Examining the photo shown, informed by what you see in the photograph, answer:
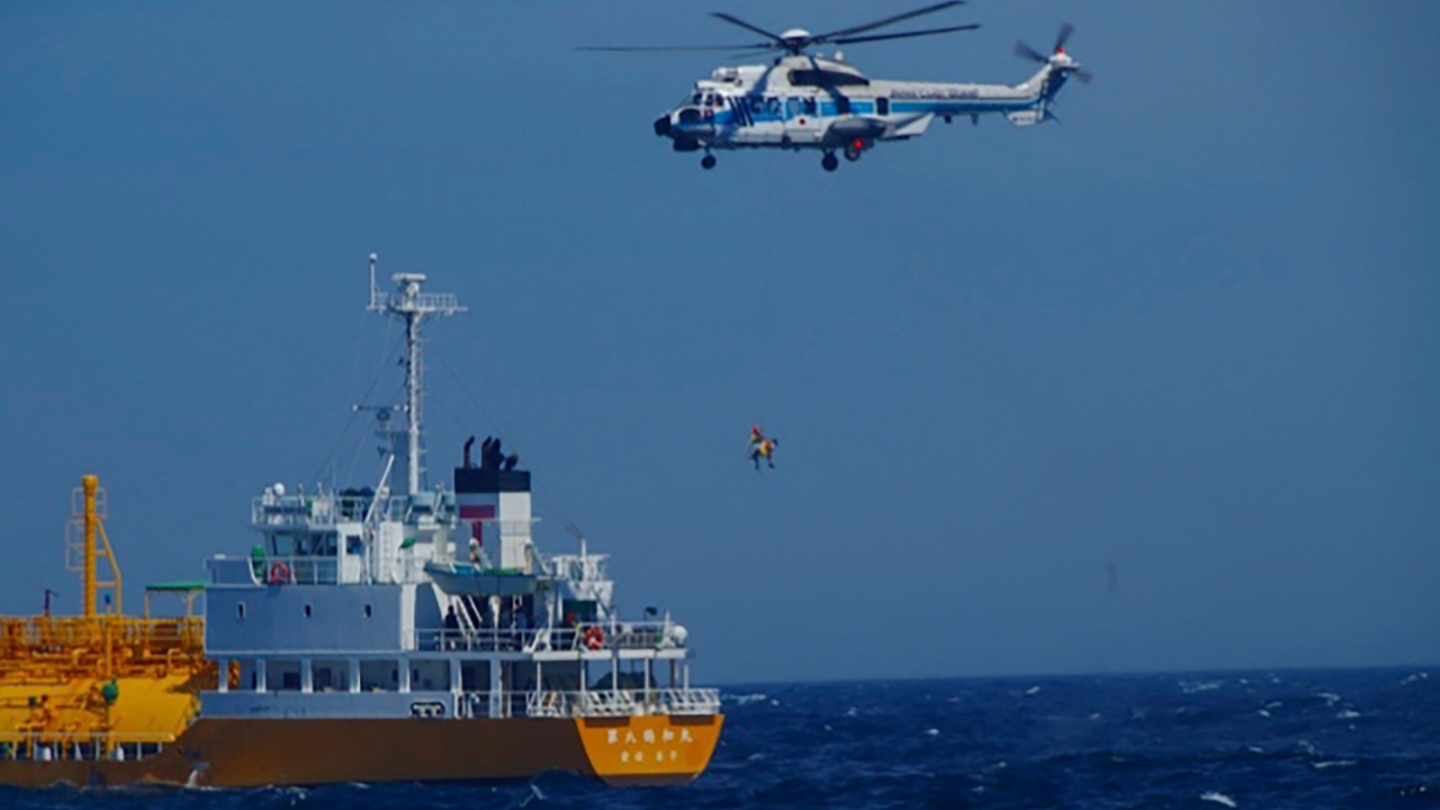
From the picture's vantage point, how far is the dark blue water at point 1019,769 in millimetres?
45656

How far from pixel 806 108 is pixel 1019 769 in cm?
1642

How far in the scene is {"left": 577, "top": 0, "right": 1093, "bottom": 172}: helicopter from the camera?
57.9 m

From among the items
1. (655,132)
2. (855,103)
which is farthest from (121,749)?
(855,103)

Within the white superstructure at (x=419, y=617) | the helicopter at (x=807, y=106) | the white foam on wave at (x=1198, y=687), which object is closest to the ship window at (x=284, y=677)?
the white superstructure at (x=419, y=617)

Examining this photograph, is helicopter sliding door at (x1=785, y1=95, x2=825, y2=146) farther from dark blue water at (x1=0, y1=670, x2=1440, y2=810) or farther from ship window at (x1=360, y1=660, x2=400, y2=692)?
ship window at (x1=360, y1=660, x2=400, y2=692)

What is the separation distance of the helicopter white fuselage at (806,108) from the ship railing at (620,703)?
15.8 meters

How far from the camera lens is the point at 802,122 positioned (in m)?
59.0

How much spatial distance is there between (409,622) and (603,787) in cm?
505

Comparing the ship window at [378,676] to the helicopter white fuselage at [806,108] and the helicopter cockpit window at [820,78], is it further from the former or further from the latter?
the helicopter cockpit window at [820,78]

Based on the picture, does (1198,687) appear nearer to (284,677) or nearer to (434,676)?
(434,676)

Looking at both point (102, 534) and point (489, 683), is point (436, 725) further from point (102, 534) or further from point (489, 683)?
point (102, 534)

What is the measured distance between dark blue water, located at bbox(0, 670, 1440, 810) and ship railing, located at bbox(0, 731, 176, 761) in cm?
115

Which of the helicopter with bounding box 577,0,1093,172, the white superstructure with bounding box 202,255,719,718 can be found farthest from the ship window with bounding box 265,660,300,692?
the helicopter with bounding box 577,0,1093,172

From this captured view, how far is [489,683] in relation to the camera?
47.9 meters
